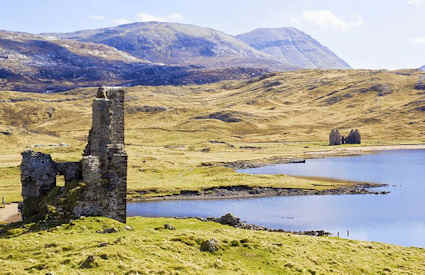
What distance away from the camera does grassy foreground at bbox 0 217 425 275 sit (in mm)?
28391

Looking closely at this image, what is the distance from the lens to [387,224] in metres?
82.3

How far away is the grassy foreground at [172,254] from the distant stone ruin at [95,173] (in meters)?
1.85

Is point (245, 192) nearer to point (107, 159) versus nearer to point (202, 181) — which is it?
point (202, 181)

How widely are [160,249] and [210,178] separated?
94.4 meters

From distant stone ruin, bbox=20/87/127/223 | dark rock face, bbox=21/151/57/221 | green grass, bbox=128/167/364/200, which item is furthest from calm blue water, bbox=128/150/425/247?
dark rock face, bbox=21/151/57/221

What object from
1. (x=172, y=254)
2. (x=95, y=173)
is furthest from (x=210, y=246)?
Result: (x=95, y=173)

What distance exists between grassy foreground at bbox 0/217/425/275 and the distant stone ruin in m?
1.85

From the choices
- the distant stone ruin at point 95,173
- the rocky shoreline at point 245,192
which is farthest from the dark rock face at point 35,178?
the rocky shoreline at point 245,192

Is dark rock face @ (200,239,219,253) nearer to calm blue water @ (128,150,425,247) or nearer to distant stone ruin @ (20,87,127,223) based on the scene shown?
distant stone ruin @ (20,87,127,223)

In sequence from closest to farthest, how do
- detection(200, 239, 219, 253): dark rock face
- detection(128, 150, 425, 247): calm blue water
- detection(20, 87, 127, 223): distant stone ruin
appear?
detection(200, 239, 219, 253): dark rock face, detection(20, 87, 127, 223): distant stone ruin, detection(128, 150, 425, 247): calm blue water

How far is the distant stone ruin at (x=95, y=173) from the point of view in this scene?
39.2 m

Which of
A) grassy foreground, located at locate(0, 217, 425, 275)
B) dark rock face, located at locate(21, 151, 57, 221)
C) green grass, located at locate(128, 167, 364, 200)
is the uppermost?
dark rock face, located at locate(21, 151, 57, 221)

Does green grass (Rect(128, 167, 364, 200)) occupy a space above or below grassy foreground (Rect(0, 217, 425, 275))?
below

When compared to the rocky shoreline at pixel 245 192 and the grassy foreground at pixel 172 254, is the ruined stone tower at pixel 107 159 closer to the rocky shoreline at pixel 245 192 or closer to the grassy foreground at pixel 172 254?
the grassy foreground at pixel 172 254
